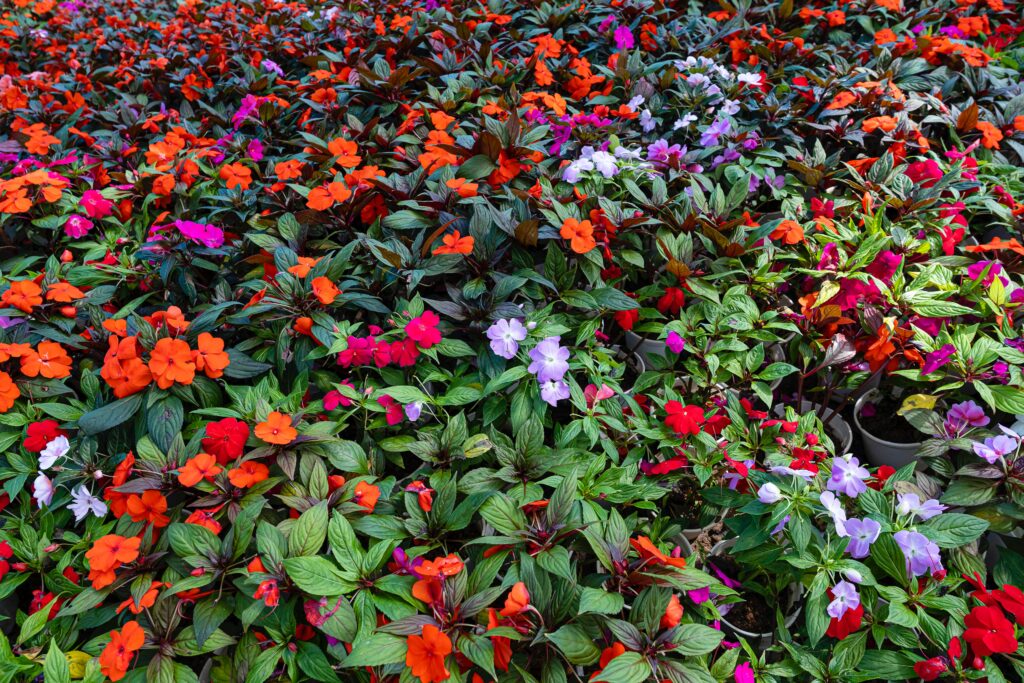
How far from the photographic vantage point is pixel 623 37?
2.95 m

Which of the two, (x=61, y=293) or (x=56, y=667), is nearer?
(x=56, y=667)

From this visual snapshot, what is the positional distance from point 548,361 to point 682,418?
1.14 ft

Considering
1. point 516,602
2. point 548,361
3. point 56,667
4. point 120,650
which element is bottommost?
point 56,667

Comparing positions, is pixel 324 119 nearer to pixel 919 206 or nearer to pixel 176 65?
pixel 176 65

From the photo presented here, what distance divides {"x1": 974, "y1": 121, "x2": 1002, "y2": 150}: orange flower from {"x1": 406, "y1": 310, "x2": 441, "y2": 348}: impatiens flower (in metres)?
2.27

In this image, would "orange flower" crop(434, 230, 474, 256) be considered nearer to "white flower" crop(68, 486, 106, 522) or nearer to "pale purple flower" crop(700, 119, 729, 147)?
"white flower" crop(68, 486, 106, 522)

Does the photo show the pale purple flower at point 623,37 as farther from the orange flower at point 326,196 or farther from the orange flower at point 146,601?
the orange flower at point 146,601

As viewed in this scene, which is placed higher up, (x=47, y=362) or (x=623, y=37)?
(x=623, y=37)

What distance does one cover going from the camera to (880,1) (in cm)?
308

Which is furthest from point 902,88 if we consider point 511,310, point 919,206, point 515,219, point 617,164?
point 511,310

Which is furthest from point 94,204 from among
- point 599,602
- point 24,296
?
point 599,602

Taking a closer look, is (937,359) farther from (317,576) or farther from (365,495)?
(317,576)

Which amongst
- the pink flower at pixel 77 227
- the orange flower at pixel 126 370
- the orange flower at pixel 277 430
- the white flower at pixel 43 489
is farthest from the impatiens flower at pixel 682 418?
the pink flower at pixel 77 227

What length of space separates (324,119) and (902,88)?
99.0 inches
